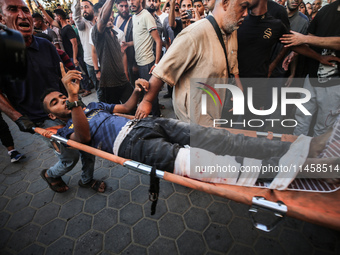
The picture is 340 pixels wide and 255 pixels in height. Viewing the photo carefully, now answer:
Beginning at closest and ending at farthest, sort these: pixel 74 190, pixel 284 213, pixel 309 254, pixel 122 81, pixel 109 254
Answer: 1. pixel 284 213
2. pixel 309 254
3. pixel 109 254
4. pixel 74 190
5. pixel 122 81

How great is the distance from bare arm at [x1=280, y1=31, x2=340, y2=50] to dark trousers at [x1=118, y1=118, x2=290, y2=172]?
5.19ft

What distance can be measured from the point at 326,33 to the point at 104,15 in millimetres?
3440

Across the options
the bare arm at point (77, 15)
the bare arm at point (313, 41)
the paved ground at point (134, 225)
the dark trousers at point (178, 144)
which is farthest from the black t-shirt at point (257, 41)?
the bare arm at point (77, 15)

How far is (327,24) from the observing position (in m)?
2.29

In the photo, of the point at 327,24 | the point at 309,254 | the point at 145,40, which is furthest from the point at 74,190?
the point at 327,24

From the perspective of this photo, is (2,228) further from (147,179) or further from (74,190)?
(147,179)

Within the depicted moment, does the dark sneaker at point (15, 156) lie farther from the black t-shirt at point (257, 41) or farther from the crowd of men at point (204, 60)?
the black t-shirt at point (257, 41)

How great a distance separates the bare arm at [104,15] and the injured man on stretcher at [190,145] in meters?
1.74

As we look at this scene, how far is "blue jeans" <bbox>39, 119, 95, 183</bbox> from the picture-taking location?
7.22 feet

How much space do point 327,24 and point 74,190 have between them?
14.0 feet

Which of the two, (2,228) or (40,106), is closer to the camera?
(2,228)

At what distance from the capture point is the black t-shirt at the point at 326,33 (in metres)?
2.23

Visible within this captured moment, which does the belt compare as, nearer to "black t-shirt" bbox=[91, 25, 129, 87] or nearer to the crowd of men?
the crowd of men

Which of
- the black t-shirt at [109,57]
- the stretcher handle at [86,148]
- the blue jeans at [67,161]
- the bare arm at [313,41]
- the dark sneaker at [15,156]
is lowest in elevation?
the dark sneaker at [15,156]
